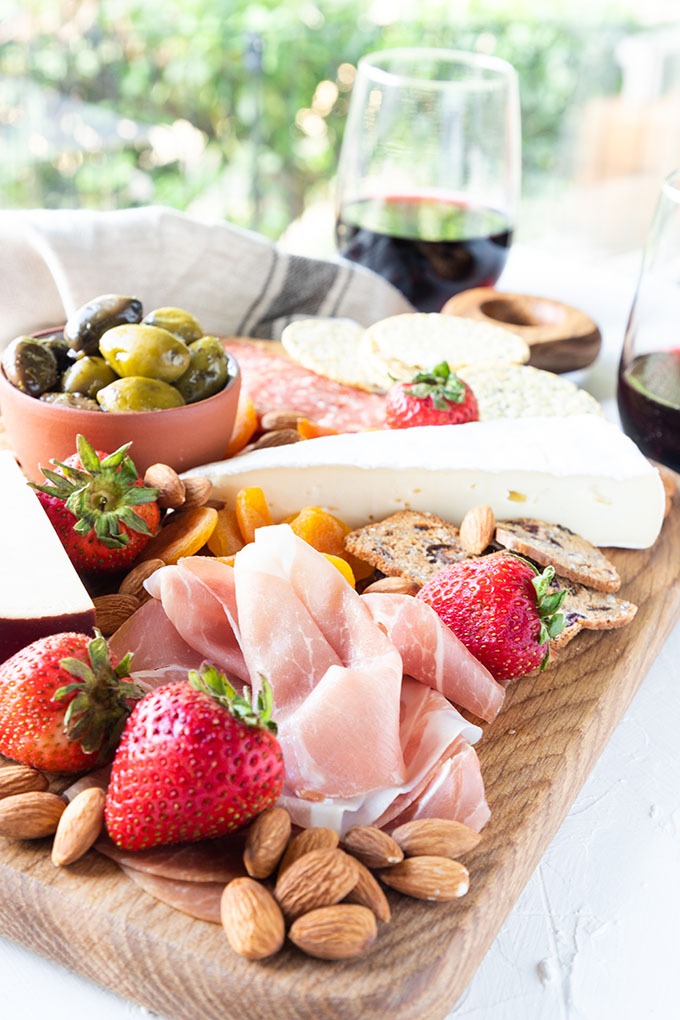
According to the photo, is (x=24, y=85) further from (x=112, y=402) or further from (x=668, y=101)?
(x=668, y=101)

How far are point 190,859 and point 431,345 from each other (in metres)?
1.24

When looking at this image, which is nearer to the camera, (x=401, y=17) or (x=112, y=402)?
(x=112, y=402)

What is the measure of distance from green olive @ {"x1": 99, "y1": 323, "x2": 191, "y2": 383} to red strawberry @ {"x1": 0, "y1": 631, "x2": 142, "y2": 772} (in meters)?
0.51

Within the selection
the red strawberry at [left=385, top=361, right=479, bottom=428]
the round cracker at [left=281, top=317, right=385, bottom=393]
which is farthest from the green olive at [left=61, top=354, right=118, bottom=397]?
the round cracker at [left=281, top=317, right=385, bottom=393]

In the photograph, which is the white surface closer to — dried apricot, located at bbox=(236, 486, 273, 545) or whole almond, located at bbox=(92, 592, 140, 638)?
whole almond, located at bbox=(92, 592, 140, 638)

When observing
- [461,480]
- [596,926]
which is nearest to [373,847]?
[596,926]

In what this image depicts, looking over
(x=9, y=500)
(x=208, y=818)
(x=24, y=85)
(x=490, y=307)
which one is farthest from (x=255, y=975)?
(x=24, y=85)

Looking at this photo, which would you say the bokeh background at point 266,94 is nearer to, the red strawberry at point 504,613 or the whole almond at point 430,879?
the red strawberry at point 504,613

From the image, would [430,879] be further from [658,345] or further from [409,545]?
[658,345]

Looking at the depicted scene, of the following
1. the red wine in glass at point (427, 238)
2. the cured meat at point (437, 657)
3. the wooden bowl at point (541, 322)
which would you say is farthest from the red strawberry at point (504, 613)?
the red wine in glass at point (427, 238)

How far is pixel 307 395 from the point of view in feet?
6.15

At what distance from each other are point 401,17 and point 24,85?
6.54 ft

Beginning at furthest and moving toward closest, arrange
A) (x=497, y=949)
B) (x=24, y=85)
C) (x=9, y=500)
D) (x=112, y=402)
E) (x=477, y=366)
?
(x=24, y=85), (x=477, y=366), (x=112, y=402), (x=9, y=500), (x=497, y=949)

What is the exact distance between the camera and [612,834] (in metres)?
1.14
